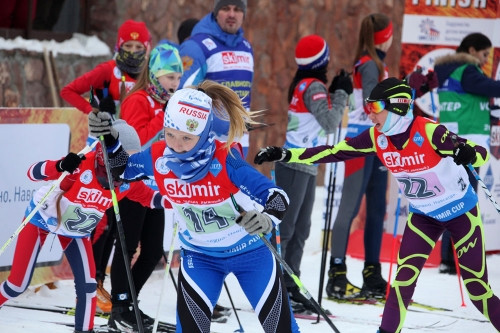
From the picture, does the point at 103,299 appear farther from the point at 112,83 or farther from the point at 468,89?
the point at 468,89

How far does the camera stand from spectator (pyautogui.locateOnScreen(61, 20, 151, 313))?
6828mm

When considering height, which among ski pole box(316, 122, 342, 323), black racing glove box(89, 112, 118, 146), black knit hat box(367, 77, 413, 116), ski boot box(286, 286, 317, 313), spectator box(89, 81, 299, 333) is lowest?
ski boot box(286, 286, 317, 313)

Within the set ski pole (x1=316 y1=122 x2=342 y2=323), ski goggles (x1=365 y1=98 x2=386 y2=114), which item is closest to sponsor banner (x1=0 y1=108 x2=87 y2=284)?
ski pole (x1=316 y1=122 x2=342 y2=323)

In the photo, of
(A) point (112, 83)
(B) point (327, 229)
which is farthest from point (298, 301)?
(A) point (112, 83)

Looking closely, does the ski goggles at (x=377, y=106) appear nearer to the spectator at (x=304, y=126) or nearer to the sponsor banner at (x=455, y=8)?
the spectator at (x=304, y=126)

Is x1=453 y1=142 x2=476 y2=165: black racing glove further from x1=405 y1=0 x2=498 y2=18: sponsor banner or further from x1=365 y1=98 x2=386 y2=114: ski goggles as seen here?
x1=405 y1=0 x2=498 y2=18: sponsor banner

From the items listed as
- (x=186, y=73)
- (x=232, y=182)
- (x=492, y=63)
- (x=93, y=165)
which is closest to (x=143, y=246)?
(x=93, y=165)

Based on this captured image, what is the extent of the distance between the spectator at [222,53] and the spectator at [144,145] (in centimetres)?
74

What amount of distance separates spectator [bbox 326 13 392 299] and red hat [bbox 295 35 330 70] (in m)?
0.53

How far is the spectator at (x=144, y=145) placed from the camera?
20.2ft

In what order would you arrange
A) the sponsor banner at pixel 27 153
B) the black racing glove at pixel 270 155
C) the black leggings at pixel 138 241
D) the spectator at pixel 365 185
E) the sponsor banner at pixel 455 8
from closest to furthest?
the black racing glove at pixel 270 155, the black leggings at pixel 138 241, the sponsor banner at pixel 27 153, the spectator at pixel 365 185, the sponsor banner at pixel 455 8

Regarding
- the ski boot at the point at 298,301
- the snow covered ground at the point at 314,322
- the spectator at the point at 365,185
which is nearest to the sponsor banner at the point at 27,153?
the snow covered ground at the point at 314,322

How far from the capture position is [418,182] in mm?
5727

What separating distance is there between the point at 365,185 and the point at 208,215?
10.4ft
